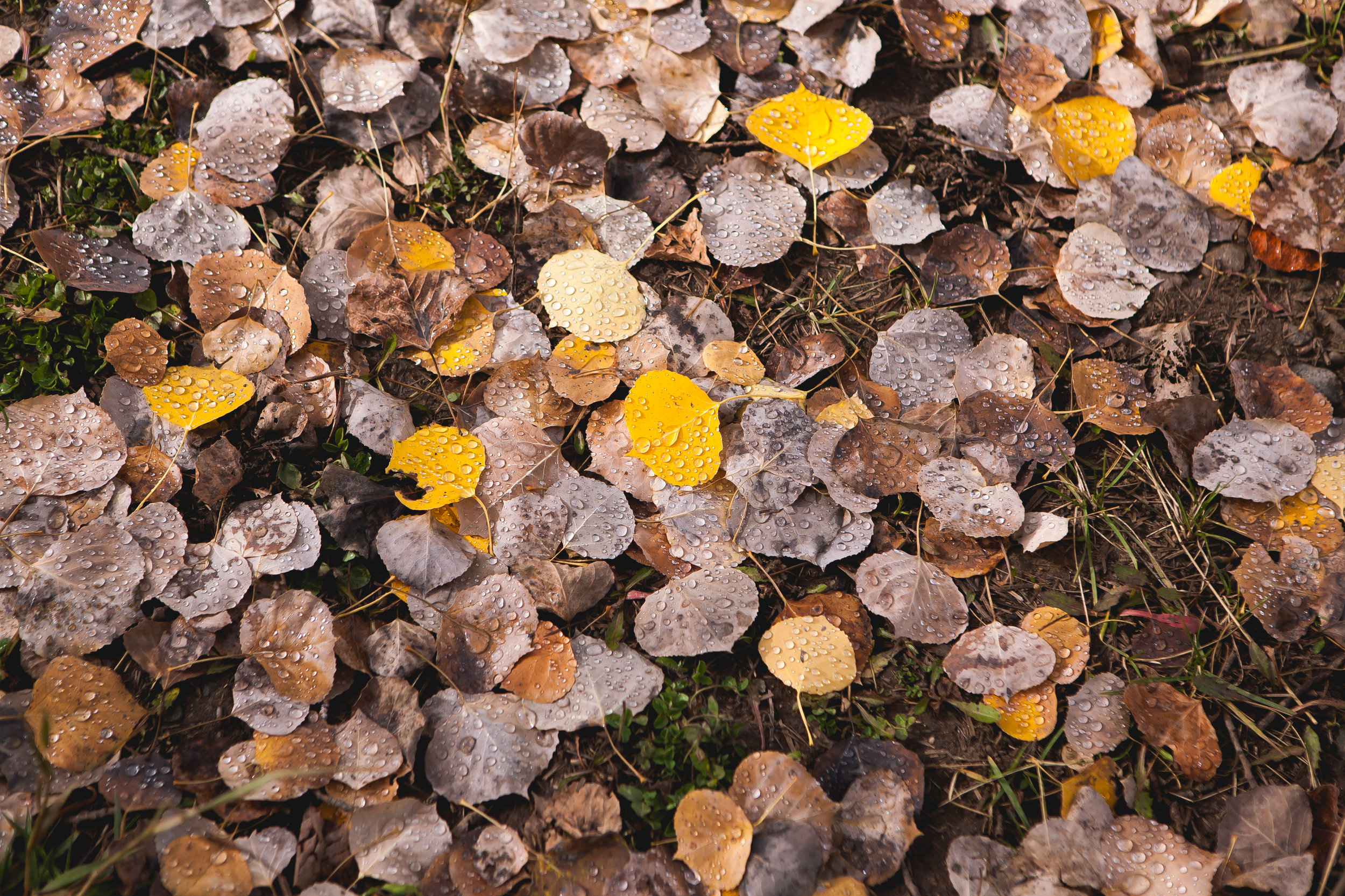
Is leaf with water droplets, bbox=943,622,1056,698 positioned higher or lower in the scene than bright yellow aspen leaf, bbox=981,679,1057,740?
higher

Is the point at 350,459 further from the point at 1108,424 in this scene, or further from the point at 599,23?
the point at 1108,424

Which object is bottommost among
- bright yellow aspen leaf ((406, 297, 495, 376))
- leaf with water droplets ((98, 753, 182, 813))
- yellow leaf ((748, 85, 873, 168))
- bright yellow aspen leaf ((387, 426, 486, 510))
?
leaf with water droplets ((98, 753, 182, 813))

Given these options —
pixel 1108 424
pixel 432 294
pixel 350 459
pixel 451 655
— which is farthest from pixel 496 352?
pixel 1108 424

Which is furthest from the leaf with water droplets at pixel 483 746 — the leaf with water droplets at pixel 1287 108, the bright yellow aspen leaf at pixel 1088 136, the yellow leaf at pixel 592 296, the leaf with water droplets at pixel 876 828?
the leaf with water droplets at pixel 1287 108

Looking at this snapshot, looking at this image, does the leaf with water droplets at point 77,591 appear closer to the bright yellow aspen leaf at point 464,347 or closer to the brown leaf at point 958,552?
the bright yellow aspen leaf at point 464,347

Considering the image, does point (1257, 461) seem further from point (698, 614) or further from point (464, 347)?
point (464, 347)

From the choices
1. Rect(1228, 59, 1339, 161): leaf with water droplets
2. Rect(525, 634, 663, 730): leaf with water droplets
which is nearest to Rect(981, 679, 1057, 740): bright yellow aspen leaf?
Rect(525, 634, 663, 730): leaf with water droplets

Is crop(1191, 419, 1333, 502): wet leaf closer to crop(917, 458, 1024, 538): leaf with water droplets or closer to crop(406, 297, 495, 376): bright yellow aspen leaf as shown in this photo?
crop(917, 458, 1024, 538): leaf with water droplets
